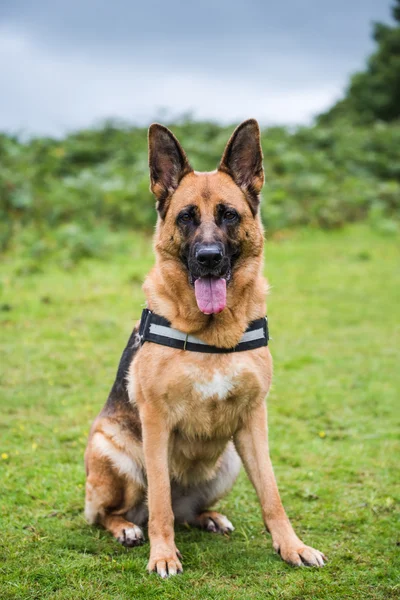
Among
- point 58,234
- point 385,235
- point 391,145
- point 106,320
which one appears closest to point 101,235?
point 58,234

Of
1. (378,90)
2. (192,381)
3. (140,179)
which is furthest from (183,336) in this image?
(378,90)

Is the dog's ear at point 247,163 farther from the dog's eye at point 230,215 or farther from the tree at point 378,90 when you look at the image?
the tree at point 378,90

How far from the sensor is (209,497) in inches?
171

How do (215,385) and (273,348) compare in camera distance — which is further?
(273,348)

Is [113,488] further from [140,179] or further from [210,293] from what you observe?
[140,179]

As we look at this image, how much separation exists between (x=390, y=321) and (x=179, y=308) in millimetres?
6981

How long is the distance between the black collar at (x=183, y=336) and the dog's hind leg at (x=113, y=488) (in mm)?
789

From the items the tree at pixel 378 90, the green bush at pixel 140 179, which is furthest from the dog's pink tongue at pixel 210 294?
the tree at pixel 378 90

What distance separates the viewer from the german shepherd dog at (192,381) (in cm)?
375

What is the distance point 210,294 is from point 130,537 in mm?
1626

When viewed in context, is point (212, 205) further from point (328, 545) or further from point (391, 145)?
point (391, 145)

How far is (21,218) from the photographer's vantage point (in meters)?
13.7

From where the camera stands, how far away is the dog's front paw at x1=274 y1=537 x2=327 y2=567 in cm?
373

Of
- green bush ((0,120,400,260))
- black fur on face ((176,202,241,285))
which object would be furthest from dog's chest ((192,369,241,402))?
green bush ((0,120,400,260))
